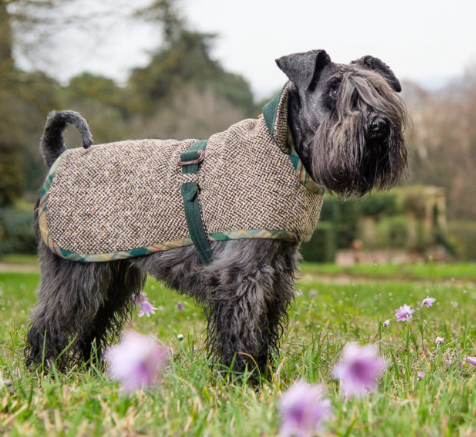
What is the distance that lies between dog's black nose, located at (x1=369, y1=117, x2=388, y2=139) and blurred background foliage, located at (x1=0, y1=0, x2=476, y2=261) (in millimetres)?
375

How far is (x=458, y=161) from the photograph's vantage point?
23.9 metres

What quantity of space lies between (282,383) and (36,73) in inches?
368

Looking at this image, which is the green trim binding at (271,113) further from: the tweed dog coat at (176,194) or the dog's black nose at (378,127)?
the dog's black nose at (378,127)

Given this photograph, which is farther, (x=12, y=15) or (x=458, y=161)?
(x=458, y=161)

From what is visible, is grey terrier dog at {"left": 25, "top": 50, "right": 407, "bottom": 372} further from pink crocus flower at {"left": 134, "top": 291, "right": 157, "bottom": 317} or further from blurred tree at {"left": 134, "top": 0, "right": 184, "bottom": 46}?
blurred tree at {"left": 134, "top": 0, "right": 184, "bottom": 46}

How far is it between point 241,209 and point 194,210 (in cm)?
27

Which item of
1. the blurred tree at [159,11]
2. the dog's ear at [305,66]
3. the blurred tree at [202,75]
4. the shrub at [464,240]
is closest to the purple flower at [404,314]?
the dog's ear at [305,66]

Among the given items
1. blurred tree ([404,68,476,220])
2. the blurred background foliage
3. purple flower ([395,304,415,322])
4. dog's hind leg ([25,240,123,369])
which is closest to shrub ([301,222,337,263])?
the blurred background foliage

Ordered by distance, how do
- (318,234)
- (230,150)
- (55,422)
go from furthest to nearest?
(318,234) < (230,150) < (55,422)

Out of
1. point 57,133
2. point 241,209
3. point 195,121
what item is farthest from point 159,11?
point 195,121

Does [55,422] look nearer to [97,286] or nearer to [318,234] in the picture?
[97,286]

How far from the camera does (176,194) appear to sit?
2.68 m

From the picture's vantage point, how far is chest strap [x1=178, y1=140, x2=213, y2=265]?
102 inches

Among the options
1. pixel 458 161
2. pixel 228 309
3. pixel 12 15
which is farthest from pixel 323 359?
pixel 458 161
